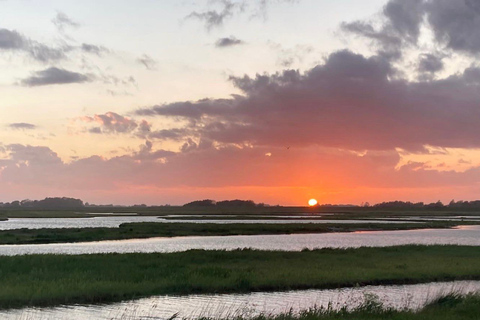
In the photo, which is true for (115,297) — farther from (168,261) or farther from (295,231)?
(295,231)

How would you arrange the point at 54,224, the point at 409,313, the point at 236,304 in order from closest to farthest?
the point at 409,313 < the point at 236,304 < the point at 54,224

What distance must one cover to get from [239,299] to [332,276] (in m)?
8.19

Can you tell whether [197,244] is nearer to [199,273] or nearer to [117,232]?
[117,232]

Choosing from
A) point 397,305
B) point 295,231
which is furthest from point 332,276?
point 295,231

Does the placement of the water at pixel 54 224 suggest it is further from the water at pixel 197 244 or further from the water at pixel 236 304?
the water at pixel 236 304

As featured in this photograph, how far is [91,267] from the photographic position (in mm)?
31688

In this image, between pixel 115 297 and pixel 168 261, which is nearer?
pixel 115 297

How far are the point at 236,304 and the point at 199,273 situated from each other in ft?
22.3

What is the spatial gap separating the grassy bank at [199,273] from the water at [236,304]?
3.99ft

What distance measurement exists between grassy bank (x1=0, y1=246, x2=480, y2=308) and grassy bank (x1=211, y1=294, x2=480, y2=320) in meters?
8.60

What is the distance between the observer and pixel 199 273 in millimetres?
30703

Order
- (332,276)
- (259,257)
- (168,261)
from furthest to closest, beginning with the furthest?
(259,257)
(168,261)
(332,276)

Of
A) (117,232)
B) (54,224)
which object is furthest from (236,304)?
(54,224)

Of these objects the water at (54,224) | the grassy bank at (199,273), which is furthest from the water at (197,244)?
the water at (54,224)
